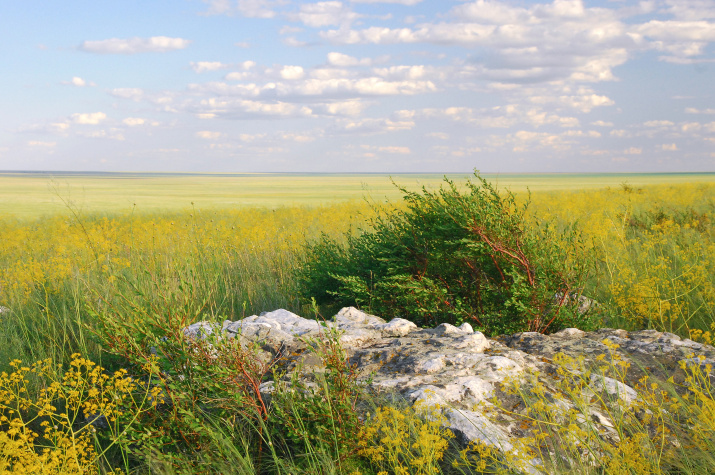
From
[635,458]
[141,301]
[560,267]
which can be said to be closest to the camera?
[635,458]

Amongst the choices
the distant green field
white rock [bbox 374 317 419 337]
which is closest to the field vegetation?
white rock [bbox 374 317 419 337]

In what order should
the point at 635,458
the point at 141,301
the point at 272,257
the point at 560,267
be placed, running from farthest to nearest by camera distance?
1. the point at 272,257
2. the point at 141,301
3. the point at 560,267
4. the point at 635,458

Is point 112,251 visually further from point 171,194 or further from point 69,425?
point 171,194

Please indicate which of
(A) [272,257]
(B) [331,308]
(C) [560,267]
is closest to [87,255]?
(A) [272,257]

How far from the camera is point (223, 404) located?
268 centimetres

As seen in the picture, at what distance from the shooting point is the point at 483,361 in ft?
10.3

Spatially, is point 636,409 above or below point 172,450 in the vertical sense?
above

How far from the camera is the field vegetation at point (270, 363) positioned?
242cm

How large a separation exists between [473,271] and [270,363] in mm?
2203

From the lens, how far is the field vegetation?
2418 mm

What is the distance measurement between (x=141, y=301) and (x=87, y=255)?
10.3ft

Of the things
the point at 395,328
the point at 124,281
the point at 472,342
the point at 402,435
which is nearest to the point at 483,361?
the point at 472,342

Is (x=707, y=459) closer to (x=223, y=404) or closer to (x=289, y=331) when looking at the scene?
(x=223, y=404)

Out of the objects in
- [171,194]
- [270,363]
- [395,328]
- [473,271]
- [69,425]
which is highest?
[171,194]
